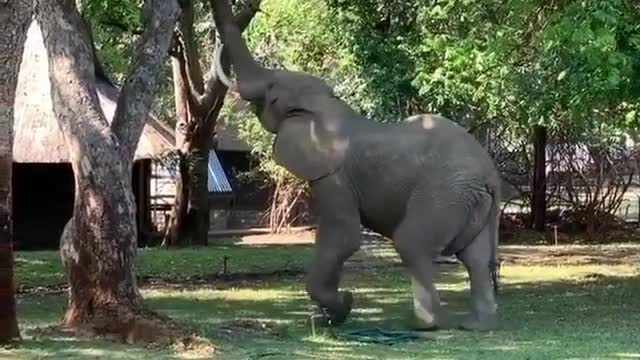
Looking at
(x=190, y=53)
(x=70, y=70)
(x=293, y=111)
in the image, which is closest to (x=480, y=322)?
(x=293, y=111)

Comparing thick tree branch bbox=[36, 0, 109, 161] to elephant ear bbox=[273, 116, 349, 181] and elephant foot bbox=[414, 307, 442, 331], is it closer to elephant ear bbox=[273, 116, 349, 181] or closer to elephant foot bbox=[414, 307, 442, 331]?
elephant ear bbox=[273, 116, 349, 181]

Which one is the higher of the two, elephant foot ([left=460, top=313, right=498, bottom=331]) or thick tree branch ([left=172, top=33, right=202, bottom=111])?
thick tree branch ([left=172, top=33, right=202, bottom=111])

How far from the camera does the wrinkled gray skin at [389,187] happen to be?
37.9 feet

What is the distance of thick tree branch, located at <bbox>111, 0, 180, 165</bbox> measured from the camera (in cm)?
1140

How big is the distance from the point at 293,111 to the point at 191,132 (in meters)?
12.6

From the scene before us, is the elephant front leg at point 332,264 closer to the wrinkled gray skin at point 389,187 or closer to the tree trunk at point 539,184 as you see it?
the wrinkled gray skin at point 389,187


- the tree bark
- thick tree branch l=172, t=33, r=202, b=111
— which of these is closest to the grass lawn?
the tree bark

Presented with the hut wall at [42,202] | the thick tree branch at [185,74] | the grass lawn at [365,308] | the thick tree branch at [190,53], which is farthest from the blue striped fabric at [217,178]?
the grass lawn at [365,308]

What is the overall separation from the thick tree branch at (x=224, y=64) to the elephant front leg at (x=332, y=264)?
2171 millimetres

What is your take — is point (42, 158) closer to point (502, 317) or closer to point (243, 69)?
point (243, 69)

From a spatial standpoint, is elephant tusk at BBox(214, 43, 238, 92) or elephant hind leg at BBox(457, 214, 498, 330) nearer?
elephant hind leg at BBox(457, 214, 498, 330)

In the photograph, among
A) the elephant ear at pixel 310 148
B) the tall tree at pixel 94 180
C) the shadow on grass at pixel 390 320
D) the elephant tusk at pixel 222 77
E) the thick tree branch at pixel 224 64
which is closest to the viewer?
the shadow on grass at pixel 390 320

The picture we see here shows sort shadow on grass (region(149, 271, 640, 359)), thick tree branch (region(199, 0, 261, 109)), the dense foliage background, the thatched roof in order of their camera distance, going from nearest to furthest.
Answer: shadow on grass (region(149, 271, 640, 359)), the dense foliage background, thick tree branch (region(199, 0, 261, 109)), the thatched roof

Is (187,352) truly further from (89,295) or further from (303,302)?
(303,302)
